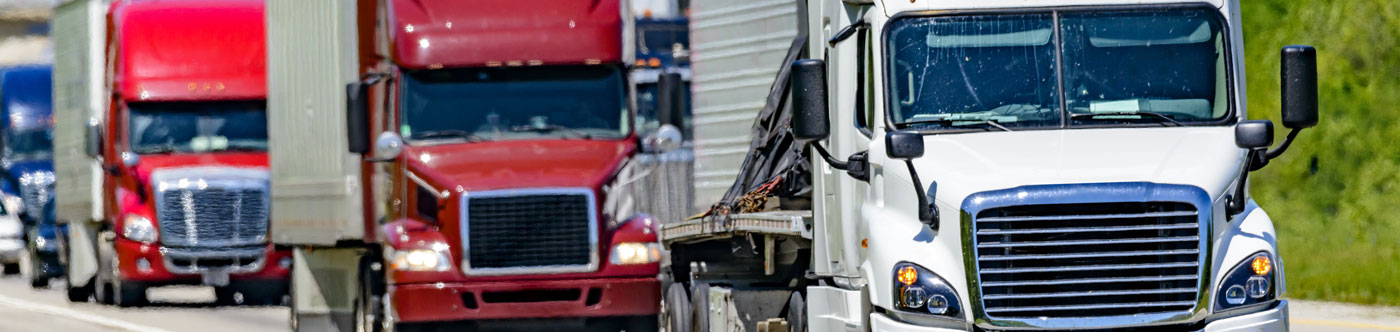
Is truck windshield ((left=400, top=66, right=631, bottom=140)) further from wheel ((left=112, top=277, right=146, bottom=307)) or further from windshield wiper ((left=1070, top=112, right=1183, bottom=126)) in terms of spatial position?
wheel ((left=112, top=277, right=146, bottom=307))

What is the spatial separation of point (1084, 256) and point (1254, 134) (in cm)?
100

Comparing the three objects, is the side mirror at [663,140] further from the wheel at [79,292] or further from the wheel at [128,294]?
the wheel at [79,292]

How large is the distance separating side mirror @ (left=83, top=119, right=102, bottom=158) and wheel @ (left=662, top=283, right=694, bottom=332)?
35.6 feet

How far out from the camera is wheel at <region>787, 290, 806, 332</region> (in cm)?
1319

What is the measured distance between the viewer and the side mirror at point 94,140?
25.1 meters

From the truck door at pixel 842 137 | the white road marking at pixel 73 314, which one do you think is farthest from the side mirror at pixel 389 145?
the white road marking at pixel 73 314

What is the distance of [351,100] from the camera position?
55.6 feet

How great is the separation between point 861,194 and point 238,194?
1447 cm

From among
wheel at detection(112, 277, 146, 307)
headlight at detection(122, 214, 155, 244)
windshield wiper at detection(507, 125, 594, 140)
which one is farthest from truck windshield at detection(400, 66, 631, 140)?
wheel at detection(112, 277, 146, 307)

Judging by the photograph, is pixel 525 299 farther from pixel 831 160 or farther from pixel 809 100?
pixel 809 100

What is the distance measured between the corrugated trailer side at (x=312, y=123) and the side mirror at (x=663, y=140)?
2.27m

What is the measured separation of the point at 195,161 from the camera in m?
24.8

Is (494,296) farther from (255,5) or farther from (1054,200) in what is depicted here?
(255,5)

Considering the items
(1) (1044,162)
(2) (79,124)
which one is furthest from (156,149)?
(1) (1044,162)
